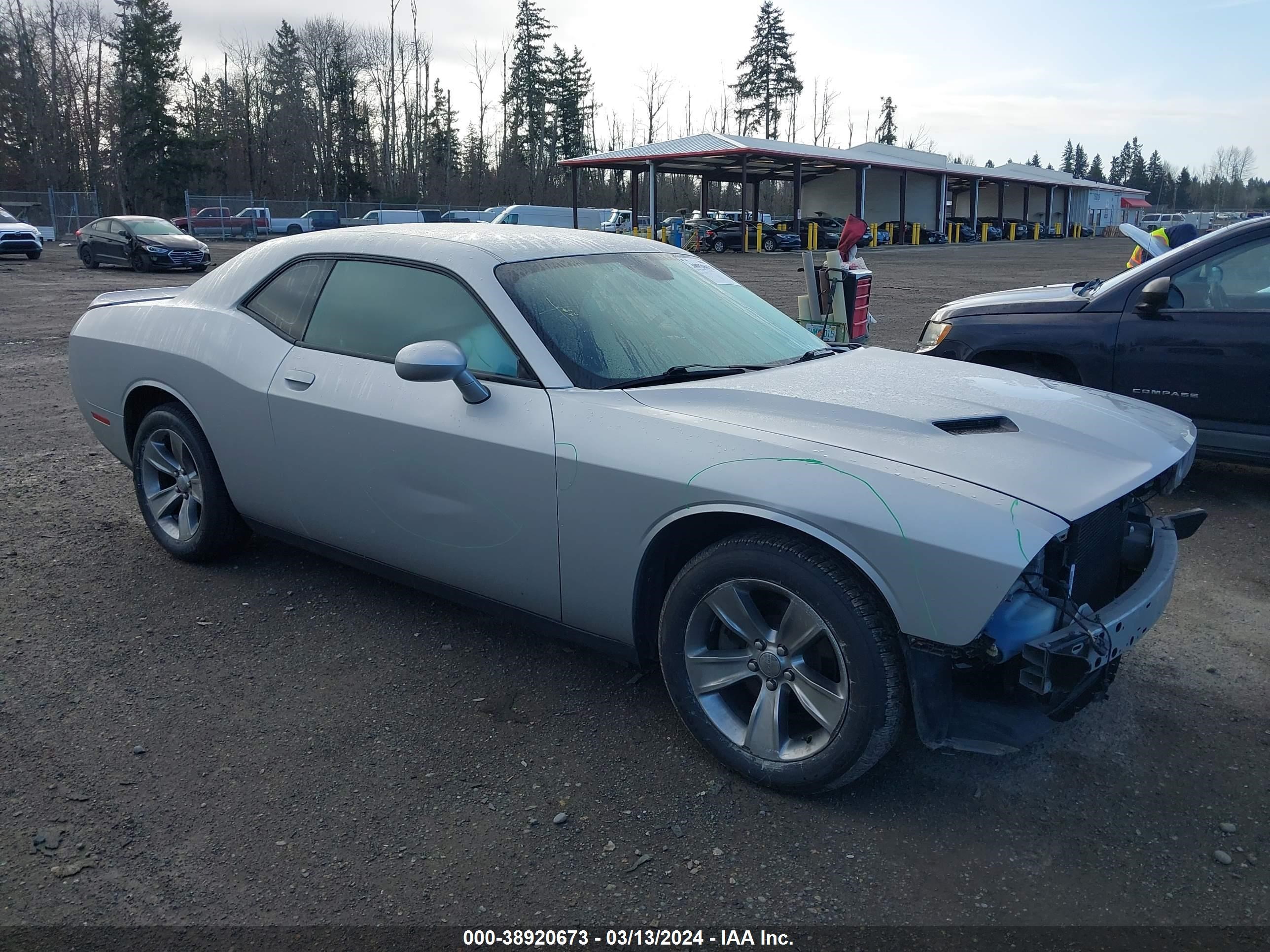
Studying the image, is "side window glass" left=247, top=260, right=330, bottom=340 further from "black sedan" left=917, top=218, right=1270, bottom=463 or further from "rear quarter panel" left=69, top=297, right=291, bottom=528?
"black sedan" left=917, top=218, right=1270, bottom=463

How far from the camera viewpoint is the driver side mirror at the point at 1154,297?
5449 millimetres

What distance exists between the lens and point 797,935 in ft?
7.41

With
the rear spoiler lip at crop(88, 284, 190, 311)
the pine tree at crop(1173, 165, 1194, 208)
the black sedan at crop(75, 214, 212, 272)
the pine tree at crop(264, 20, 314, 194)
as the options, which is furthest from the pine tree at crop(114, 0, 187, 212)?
the pine tree at crop(1173, 165, 1194, 208)

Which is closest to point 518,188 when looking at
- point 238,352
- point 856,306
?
point 856,306

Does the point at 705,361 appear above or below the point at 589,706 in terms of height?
above

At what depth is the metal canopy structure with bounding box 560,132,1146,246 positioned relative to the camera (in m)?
38.7

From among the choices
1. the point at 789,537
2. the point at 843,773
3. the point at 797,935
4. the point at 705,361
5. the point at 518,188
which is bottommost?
the point at 797,935

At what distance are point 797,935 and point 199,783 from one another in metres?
1.79

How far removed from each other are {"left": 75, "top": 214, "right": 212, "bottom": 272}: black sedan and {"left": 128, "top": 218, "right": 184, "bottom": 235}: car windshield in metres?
0.01

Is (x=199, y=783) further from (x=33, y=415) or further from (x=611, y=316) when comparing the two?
(x=33, y=415)

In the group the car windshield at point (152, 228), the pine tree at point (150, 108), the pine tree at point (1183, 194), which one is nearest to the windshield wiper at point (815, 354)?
the car windshield at point (152, 228)

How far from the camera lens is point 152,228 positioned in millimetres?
24109

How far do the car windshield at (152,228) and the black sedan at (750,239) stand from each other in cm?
2034

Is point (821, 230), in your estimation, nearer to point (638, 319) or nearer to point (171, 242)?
point (171, 242)
